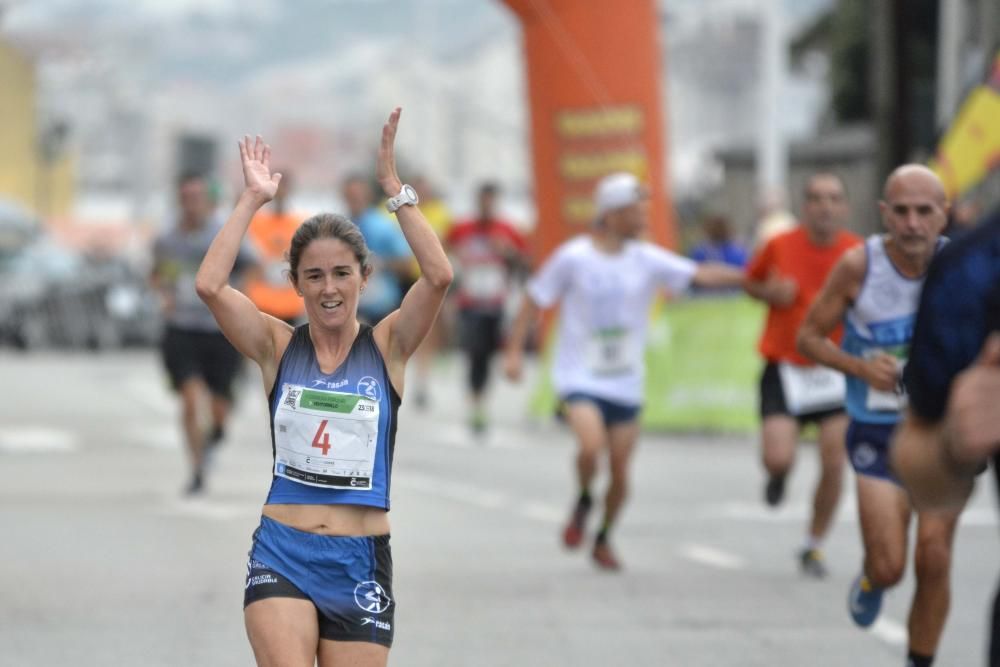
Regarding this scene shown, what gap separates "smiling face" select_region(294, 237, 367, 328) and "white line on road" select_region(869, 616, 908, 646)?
3745mm

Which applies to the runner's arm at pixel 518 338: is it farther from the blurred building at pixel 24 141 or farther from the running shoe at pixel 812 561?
the blurred building at pixel 24 141

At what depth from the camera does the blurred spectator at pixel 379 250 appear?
15.8m

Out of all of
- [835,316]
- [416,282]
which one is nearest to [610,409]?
[835,316]

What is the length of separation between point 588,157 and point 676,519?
6102 mm

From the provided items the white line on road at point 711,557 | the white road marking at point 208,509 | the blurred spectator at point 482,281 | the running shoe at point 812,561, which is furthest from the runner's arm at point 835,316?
the blurred spectator at point 482,281

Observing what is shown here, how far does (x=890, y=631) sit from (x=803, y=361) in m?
1.97

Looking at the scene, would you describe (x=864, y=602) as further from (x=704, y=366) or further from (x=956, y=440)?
(x=704, y=366)

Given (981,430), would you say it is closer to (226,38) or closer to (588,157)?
(588,157)

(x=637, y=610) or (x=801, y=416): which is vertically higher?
(x=801, y=416)

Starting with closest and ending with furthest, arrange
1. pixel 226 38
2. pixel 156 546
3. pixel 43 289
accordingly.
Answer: pixel 156 546 < pixel 43 289 < pixel 226 38

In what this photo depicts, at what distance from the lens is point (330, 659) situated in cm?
534

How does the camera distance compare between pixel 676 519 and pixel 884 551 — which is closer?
pixel 884 551

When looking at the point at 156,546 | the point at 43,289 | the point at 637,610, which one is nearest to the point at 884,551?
the point at 637,610

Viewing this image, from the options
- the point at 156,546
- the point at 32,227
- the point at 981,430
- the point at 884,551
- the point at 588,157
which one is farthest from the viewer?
the point at 32,227
